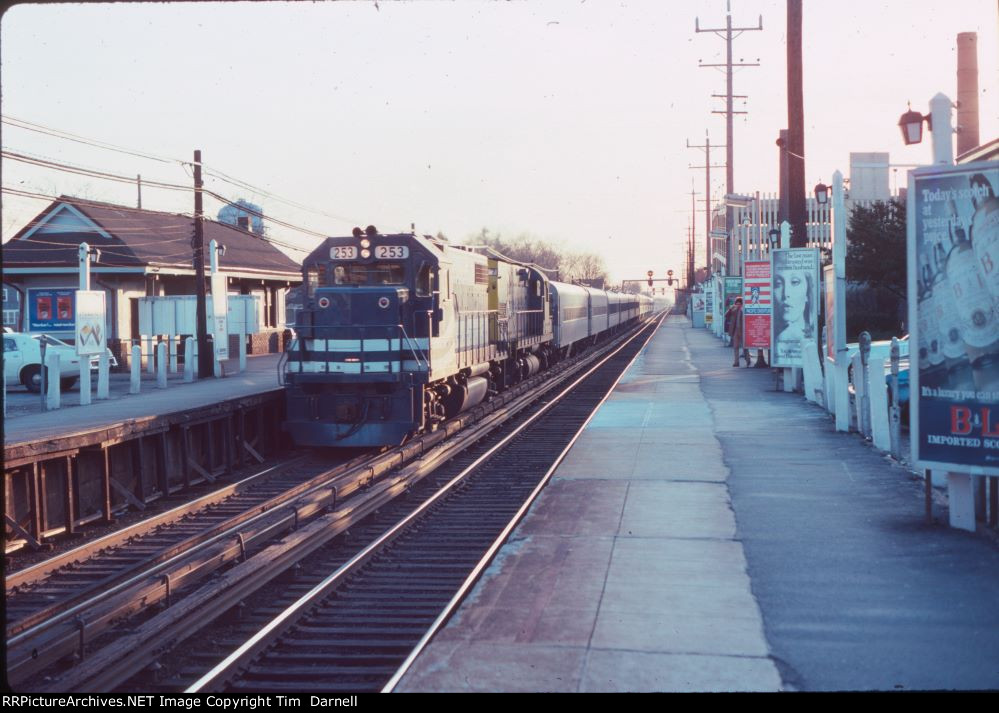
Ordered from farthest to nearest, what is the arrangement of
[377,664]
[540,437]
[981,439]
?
[540,437], [981,439], [377,664]

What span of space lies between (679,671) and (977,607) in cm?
265

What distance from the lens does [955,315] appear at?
29.1 feet

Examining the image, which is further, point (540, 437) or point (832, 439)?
point (540, 437)

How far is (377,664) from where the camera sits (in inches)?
273

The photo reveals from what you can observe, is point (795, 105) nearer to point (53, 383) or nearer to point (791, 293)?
point (791, 293)

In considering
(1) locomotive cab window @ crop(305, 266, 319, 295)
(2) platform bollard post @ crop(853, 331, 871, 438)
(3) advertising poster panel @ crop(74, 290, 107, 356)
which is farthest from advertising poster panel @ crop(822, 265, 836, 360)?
(3) advertising poster panel @ crop(74, 290, 107, 356)

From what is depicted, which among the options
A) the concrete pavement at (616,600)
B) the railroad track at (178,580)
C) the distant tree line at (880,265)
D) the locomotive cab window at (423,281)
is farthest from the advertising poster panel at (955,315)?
the distant tree line at (880,265)

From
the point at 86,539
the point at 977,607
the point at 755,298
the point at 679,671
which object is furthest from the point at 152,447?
the point at 755,298

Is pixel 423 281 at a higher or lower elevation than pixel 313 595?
higher

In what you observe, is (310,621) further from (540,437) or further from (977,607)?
(540,437)

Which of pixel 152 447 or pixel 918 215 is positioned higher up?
pixel 918 215

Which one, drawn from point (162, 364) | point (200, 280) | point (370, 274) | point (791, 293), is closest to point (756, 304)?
point (791, 293)

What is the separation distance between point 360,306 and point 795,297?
36.2 feet
